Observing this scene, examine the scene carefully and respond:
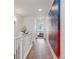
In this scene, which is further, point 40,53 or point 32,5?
point 32,5

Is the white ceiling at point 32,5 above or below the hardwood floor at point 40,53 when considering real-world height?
above

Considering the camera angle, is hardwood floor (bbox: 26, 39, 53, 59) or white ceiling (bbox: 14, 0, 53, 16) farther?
white ceiling (bbox: 14, 0, 53, 16)

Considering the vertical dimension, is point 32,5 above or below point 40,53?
above

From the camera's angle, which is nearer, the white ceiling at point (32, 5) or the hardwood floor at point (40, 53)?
the hardwood floor at point (40, 53)

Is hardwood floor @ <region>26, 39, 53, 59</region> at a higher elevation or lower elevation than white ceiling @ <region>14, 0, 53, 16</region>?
lower
